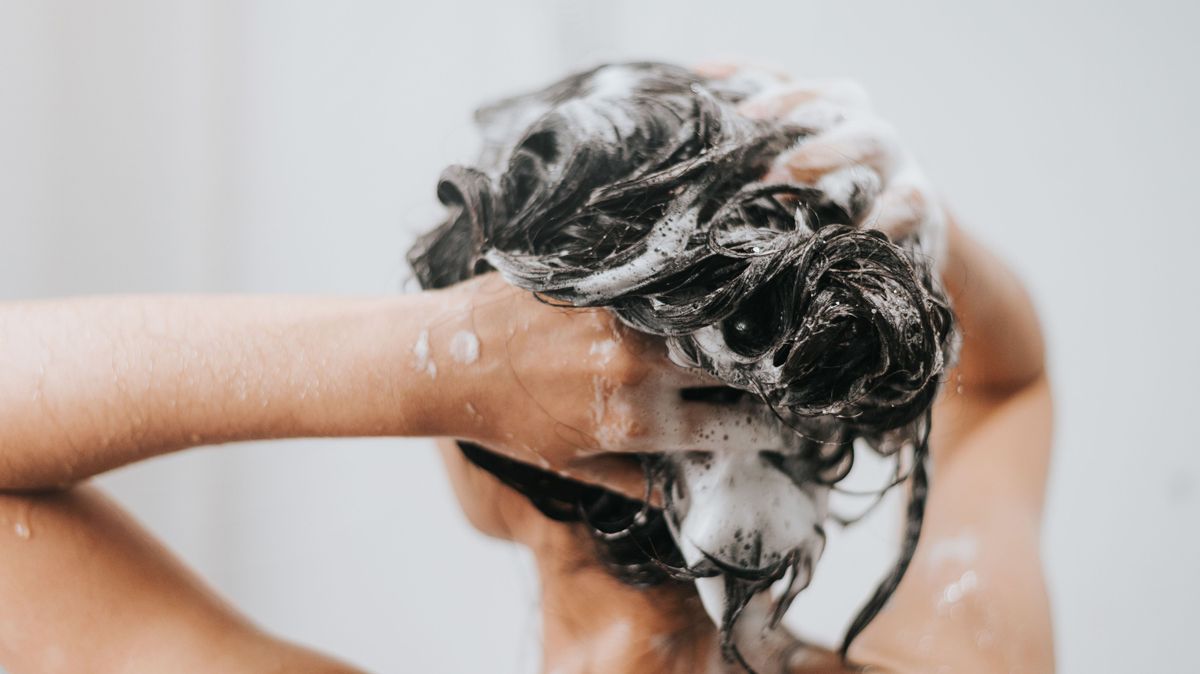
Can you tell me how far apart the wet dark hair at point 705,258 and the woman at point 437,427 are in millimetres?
33

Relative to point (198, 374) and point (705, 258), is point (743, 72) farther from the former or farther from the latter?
point (198, 374)

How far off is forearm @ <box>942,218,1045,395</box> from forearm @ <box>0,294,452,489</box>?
373mm

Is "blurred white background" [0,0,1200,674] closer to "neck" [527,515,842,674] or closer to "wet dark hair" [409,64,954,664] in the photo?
"neck" [527,515,842,674]

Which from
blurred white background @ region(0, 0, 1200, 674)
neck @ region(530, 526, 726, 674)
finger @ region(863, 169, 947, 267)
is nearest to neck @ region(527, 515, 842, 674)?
neck @ region(530, 526, 726, 674)

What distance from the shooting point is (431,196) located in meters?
1.14

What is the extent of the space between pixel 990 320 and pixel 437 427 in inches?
17.1

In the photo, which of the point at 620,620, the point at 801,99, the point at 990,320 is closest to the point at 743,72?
the point at 801,99

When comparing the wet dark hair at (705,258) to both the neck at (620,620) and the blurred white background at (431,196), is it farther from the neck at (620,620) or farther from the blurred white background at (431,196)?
the blurred white background at (431,196)

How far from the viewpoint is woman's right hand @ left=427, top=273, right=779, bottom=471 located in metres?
0.45

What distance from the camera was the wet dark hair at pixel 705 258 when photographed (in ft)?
1.25

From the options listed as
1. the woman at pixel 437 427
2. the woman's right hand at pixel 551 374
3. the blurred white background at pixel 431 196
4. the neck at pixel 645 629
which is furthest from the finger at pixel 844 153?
the blurred white background at pixel 431 196

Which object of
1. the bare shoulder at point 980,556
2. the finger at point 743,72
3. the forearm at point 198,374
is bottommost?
the bare shoulder at point 980,556

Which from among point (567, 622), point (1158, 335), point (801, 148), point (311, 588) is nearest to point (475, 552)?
point (311, 588)

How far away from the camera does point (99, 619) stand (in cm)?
53
